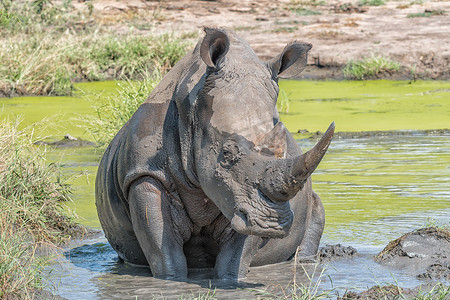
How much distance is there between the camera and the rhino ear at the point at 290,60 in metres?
5.47

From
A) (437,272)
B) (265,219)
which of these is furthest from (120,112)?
(265,219)

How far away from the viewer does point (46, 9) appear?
69.4 feet

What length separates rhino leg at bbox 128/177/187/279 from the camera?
552cm

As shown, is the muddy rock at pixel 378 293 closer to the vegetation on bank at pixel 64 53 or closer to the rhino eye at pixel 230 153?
the rhino eye at pixel 230 153

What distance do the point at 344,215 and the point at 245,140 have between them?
2902 mm

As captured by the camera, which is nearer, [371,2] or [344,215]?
[344,215]

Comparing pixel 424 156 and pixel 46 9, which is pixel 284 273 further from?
pixel 46 9

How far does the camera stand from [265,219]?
4.71 metres

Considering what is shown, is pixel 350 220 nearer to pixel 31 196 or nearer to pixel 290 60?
pixel 290 60

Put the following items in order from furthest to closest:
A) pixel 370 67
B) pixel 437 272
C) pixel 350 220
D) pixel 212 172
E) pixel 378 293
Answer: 1. pixel 370 67
2. pixel 350 220
3. pixel 437 272
4. pixel 212 172
5. pixel 378 293

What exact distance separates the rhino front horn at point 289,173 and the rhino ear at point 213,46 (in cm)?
82

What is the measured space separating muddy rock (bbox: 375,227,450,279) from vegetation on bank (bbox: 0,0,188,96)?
952 centimetres

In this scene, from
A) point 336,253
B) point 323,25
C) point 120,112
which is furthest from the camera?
point 323,25

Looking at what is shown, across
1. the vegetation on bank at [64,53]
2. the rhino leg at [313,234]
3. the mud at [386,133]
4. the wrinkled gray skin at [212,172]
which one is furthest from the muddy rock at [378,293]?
the vegetation on bank at [64,53]
